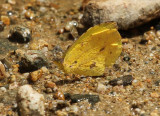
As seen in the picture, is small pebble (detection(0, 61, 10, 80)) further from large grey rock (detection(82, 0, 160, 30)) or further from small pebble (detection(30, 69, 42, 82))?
large grey rock (detection(82, 0, 160, 30))

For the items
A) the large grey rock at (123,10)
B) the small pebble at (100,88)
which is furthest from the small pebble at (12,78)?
the large grey rock at (123,10)

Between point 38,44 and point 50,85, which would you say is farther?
point 38,44

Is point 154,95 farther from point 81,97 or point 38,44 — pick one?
point 38,44

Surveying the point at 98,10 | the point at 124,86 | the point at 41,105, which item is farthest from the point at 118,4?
the point at 41,105

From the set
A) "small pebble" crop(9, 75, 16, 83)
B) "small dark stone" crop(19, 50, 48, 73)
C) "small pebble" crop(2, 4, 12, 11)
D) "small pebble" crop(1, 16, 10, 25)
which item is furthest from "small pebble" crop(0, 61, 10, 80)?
"small pebble" crop(2, 4, 12, 11)

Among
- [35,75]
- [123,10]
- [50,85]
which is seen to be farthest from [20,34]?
[123,10]

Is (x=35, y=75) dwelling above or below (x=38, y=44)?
below
